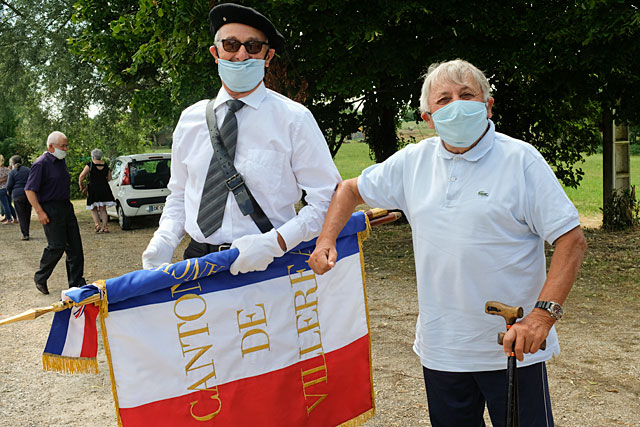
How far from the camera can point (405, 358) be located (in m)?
5.77

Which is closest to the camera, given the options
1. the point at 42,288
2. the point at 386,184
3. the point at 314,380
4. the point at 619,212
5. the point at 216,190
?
the point at 386,184

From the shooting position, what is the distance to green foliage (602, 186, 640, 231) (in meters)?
13.0

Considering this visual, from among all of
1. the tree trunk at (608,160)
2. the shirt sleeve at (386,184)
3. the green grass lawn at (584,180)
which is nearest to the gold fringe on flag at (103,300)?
the shirt sleeve at (386,184)

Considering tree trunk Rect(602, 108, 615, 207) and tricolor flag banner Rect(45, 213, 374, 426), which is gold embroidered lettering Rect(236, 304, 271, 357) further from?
tree trunk Rect(602, 108, 615, 207)

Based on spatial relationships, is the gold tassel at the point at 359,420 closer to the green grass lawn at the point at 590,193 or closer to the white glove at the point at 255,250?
the white glove at the point at 255,250

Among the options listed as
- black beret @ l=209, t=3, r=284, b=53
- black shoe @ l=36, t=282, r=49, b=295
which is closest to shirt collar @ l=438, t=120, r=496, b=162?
black beret @ l=209, t=3, r=284, b=53

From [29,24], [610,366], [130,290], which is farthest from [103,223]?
[130,290]

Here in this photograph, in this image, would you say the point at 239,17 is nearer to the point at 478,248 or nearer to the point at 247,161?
the point at 247,161

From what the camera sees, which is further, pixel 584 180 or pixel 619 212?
pixel 584 180

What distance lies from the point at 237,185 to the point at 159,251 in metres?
0.51

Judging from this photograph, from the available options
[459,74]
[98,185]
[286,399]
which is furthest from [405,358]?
[98,185]

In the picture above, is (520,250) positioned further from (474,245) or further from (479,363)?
(479,363)

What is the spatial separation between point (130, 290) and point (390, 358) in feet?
11.5

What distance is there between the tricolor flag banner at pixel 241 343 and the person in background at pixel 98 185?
12943 mm
